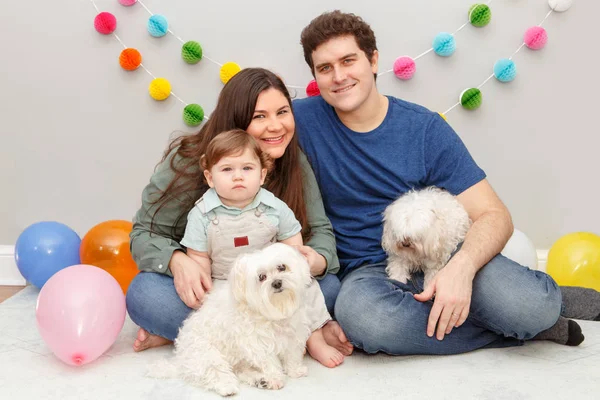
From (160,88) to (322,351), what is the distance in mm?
1277

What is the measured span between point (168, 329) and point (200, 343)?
23 centimetres

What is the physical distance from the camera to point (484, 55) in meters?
2.50

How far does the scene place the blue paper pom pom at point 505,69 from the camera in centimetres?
244

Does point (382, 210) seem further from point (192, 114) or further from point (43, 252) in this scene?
point (43, 252)

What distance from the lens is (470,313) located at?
181cm

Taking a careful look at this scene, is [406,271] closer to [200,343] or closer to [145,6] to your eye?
[200,343]

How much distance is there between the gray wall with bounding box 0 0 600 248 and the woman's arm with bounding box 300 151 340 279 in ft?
2.24

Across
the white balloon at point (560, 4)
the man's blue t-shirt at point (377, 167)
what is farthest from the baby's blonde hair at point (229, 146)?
the white balloon at point (560, 4)

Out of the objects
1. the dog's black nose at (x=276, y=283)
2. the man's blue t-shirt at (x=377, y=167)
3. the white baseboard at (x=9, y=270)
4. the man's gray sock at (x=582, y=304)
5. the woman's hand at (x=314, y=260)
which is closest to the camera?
the dog's black nose at (x=276, y=283)

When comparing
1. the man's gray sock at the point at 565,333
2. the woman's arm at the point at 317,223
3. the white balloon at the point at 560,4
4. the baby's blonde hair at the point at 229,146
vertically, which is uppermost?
the white balloon at the point at 560,4

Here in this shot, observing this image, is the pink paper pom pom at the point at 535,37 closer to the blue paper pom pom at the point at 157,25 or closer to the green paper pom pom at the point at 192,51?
the green paper pom pom at the point at 192,51

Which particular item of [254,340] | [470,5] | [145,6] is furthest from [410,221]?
[145,6]

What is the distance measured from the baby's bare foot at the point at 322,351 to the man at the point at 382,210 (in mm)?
70

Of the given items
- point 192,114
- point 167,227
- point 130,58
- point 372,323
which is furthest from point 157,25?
point 372,323
